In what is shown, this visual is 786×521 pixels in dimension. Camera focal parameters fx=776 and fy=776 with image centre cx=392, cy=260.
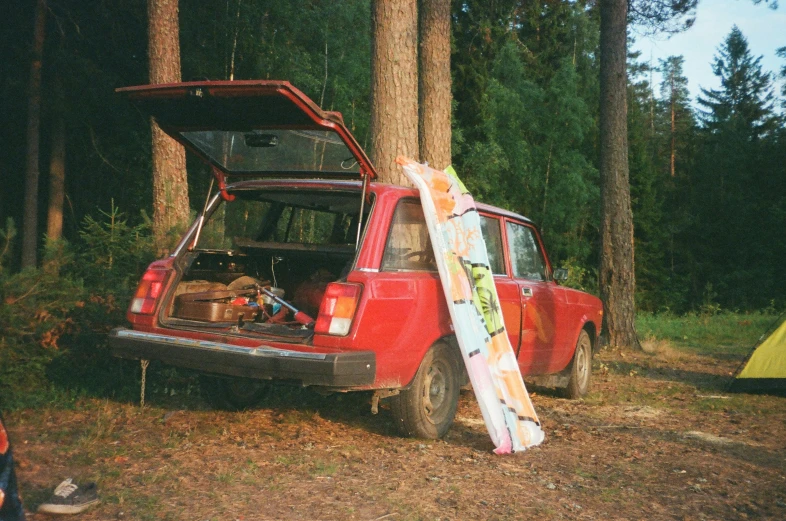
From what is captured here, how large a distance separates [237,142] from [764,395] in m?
6.31

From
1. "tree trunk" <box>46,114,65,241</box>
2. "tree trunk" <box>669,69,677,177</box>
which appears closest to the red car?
"tree trunk" <box>46,114,65,241</box>

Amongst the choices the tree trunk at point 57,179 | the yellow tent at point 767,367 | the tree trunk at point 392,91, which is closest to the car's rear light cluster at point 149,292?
the tree trunk at point 392,91

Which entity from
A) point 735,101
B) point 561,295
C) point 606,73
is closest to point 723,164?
point 735,101

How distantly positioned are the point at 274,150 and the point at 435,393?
215 centimetres

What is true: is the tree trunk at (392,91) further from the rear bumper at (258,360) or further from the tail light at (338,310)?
the rear bumper at (258,360)

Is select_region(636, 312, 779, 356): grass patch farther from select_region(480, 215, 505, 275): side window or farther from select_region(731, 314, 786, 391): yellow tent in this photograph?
select_region(480, 215, 505, 275): side window

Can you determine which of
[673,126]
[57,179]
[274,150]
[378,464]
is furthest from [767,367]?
[673,126]

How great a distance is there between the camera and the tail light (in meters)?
4.89

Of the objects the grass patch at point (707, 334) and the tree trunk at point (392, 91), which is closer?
the tree trunk at point (392, 91)

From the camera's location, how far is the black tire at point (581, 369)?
7.92m

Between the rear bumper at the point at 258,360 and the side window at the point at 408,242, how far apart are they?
2.49ft

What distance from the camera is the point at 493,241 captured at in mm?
6766

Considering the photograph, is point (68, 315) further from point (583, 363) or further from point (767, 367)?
point (767, 367)

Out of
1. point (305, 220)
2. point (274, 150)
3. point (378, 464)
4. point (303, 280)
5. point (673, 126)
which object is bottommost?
point (378, 464)
